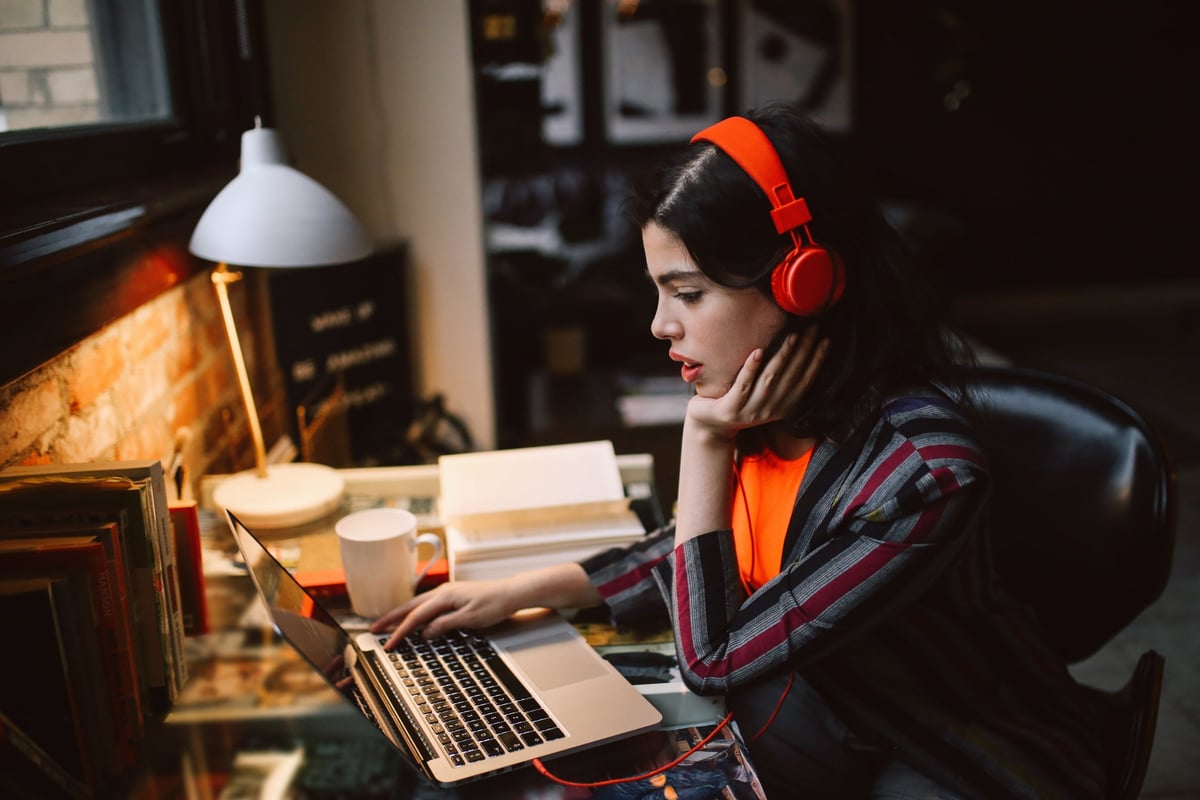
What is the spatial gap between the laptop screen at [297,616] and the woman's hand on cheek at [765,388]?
44cm

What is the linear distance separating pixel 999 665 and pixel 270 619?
0.78 m

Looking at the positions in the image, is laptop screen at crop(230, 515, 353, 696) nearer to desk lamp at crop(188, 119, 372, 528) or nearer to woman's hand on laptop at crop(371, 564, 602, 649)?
woman's hand on laptop at crop(371, 564, 602, 649)

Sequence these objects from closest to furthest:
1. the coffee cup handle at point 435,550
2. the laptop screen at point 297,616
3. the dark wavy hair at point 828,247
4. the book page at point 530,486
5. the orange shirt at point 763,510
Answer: the laptop screen at point 297,616
the dark wavy hair at point 828,247
the orange shirt at point 763,510
the coffee cup handle at point 435,550
the book page at point 530,486

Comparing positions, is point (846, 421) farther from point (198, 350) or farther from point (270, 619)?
point (198, 350)

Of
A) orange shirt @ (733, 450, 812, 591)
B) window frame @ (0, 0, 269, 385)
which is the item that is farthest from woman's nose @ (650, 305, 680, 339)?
window frame @ (0, 0, 269, 385)

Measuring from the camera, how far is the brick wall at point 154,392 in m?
1.05

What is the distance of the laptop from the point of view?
2.91 ft

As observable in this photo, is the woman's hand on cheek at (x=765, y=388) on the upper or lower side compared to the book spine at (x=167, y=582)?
upper

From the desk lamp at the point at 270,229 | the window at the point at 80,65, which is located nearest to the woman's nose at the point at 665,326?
the desk lamp at the point at 270,229

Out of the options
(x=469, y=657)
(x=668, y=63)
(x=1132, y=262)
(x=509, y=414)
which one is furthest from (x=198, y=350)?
(x=1132, y=262)

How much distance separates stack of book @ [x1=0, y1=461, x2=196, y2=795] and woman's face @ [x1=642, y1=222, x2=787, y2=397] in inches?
21.2

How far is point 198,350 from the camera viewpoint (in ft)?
5.42

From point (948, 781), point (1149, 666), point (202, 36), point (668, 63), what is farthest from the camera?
point (668, 63)

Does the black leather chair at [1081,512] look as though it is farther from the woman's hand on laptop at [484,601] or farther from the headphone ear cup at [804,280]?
the woman's hand on laptop at [484,601]
